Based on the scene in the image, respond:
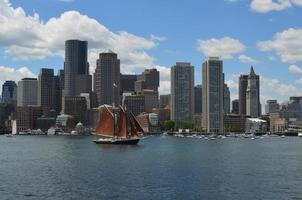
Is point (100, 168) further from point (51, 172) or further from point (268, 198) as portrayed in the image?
point (268, 198)

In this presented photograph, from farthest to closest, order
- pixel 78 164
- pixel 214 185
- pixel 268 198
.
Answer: pixel 78 164 < pixel 214 185 < pixel 268 198

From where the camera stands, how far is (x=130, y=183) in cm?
8650

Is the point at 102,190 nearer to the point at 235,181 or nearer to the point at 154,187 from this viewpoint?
the point at 154,187

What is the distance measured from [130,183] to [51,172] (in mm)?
22894

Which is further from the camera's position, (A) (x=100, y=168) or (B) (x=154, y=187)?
(A) (x=100, y=168)

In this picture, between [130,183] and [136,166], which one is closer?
[130,183]

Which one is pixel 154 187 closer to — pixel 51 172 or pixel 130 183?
pixel 130 183

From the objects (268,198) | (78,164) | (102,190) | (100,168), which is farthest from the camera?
(78,164)

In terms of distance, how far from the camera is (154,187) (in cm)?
8225

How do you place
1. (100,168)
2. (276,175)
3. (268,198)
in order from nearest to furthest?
(268,198), (276,175), (100,168)

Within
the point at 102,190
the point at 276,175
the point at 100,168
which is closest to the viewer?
the point at 102,190

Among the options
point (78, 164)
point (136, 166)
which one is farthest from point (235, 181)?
point (78, 164)

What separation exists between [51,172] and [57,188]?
23.2 meters

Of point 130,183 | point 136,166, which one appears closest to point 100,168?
point 136,166
